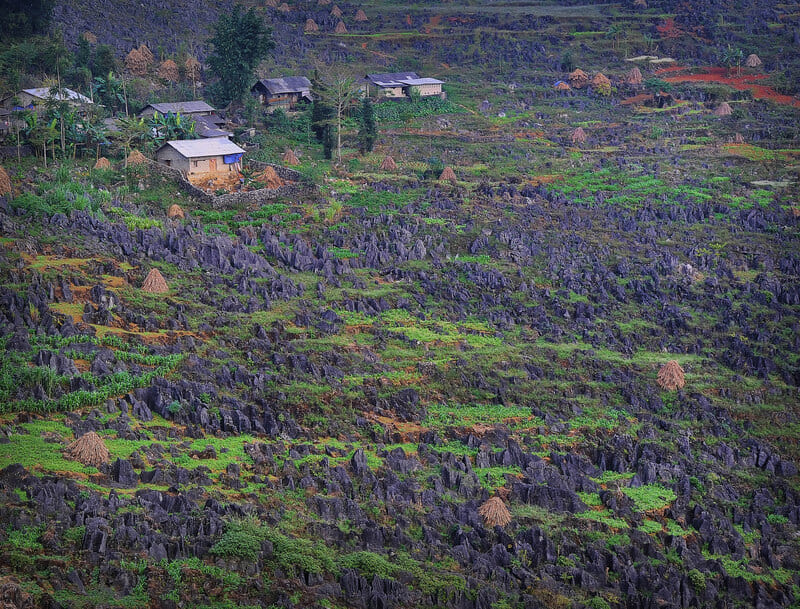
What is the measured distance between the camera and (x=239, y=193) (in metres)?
52.7

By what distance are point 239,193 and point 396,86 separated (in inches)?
1133

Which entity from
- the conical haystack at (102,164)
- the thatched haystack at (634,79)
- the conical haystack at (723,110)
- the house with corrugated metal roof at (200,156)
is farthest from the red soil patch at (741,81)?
the conical haystack at (102,164)

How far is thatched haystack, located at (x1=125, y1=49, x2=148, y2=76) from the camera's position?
73312mm

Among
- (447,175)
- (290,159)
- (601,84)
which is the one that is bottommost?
(447,175)

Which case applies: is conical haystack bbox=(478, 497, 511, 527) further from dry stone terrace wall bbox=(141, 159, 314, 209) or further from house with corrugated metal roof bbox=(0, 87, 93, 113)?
house with corrugated metal roof bbox=(0, 87, 93, 113)

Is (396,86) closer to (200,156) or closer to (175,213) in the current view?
(200,156)

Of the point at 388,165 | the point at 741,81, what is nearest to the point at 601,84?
the point at 741,81

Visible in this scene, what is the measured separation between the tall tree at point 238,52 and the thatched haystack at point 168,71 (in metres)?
6.94

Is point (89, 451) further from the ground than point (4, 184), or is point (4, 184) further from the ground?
point (4, 184)

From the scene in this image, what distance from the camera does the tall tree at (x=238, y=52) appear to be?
→ 67000 millimetres

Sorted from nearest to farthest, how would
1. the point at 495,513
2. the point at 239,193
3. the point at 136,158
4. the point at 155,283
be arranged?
1. the point at 495,513
2. the point at 155,283
3. the point at 239,193
4. the point at 136,158

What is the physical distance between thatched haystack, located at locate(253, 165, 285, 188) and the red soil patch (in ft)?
156

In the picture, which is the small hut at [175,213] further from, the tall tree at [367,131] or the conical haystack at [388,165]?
the tall tree at [367,131]

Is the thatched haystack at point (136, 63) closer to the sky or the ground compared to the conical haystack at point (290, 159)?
closer to the sky
